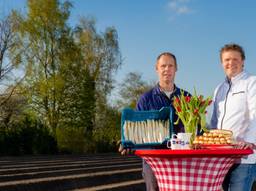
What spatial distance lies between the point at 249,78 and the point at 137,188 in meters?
6.49

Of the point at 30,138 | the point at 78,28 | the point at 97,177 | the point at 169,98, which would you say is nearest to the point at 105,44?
the point at 78,28

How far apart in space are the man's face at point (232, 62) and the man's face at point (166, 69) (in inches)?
13.6

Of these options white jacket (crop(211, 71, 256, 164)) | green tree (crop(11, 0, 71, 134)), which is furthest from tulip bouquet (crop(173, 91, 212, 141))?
green tree (crop(11, 0, 71, 134))

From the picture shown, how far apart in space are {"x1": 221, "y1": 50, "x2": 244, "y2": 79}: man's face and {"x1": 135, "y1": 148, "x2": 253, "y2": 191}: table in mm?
758

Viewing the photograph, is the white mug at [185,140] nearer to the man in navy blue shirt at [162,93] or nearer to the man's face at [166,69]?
the man in navy blue shirt at [162,93]

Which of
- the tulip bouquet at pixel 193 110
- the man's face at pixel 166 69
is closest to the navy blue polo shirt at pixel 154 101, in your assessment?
the man's face at pixel 166 69

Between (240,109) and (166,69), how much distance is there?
23.1 inches

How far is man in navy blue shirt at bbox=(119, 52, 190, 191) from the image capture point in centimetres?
Result: 335

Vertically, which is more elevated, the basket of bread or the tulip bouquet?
the tulip bouquet

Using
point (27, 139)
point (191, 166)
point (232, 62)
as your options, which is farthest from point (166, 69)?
point (27, 139)

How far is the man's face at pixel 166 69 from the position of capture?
11.2ft

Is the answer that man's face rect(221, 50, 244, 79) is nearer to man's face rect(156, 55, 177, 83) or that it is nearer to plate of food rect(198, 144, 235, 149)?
man's face rect(156, 55, 177, 83)

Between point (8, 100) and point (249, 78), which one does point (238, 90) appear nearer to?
point (249, 78)

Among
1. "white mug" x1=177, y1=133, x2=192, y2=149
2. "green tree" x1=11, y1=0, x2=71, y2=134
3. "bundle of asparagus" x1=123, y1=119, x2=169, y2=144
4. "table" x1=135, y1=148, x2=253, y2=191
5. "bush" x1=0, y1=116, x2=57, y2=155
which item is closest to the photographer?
"table" x1=135, y1=148, x2=253, y2=191
